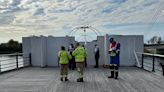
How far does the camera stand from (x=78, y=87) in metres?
9.55

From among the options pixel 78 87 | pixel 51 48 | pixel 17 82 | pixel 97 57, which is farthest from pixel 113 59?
pixel 51 48

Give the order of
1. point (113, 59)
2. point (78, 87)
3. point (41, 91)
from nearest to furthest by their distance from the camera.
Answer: point (41, 91)
point (78, 87)
point (113, 59)

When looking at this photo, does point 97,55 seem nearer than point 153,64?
No

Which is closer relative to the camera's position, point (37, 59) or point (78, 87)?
point (78, 87)

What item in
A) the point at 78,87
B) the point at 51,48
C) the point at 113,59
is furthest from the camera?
the point at 51,48

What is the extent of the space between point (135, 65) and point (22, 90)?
32.6 feet

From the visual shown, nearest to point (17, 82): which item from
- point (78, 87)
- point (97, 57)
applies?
point (78, 87)

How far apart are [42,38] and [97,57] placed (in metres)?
3.74

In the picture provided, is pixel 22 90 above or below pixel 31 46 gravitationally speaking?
below

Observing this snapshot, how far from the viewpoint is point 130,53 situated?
58.3 feet

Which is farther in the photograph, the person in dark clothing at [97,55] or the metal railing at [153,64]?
the person in dark clothing at [97,55]

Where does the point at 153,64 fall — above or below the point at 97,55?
below

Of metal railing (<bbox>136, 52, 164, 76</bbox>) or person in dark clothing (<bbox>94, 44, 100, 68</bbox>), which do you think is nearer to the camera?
metal railing (<bbox>136, 52, 164, 76</bbox>)

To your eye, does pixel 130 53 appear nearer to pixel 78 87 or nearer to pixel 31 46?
pixel 31 46
